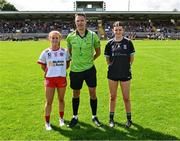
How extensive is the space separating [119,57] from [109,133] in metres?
1.41

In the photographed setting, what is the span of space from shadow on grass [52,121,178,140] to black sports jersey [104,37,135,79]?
1008mm

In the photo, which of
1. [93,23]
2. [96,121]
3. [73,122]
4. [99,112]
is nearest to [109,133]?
[96,121]

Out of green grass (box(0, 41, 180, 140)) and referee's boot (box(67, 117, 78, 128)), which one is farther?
referee's boot (box(67, 117, 78, 128))

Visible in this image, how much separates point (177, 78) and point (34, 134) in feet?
25.9

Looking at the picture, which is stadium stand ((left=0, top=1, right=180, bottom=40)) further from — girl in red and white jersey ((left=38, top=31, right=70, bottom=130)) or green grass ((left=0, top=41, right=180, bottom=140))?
girl in red and white jersey ((left=38, top=31, right=70, bottom=130))

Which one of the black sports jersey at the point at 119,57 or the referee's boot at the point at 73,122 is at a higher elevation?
the black sports jersey at the point at 119,57

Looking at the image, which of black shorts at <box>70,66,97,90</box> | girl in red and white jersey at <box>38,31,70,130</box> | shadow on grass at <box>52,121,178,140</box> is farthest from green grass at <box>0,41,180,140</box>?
Result: black shorts at <box>70,66,97,90</box>

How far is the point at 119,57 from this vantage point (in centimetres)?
707

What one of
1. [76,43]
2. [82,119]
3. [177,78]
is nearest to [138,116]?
→ [82,119]

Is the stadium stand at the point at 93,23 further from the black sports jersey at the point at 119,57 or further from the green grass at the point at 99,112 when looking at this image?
the black sports jersey at the point at 119,57

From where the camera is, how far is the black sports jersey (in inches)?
278

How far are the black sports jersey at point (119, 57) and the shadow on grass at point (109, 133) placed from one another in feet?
3.31

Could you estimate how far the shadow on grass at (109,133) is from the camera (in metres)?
6.69

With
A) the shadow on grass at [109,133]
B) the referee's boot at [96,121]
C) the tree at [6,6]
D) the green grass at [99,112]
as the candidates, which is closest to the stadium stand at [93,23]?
the tree at [6,6]
